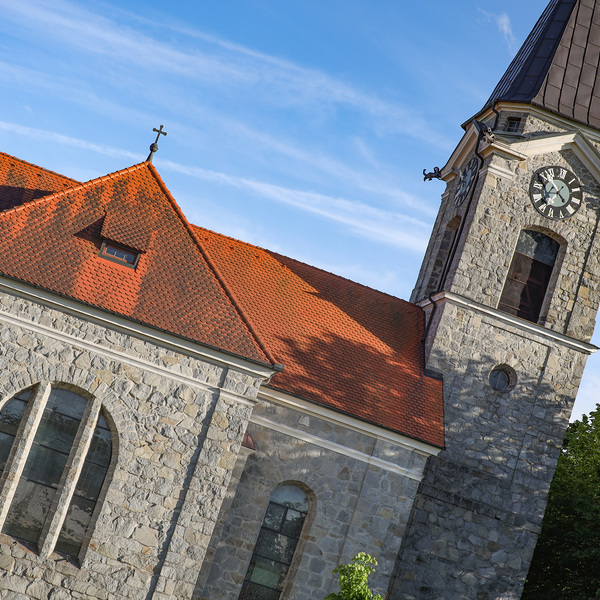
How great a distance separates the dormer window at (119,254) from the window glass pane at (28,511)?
14.2ft

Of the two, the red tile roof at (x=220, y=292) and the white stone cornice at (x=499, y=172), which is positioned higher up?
the white stone cornice at (x=499, y=172)

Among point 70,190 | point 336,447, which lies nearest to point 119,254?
point 70,190

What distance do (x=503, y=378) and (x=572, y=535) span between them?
5.79 meters

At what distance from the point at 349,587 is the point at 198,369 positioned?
15.2 feet

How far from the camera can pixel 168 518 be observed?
44.9 feet

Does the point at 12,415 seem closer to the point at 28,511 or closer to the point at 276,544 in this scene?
the point at 28,511

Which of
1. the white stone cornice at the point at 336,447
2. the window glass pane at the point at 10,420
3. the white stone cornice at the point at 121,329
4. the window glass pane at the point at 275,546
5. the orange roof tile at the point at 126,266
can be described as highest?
the orange roof tile at the point at 126,266

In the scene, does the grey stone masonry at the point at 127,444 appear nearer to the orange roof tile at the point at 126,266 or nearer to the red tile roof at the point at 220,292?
the orange roof tile at the point at 126,266

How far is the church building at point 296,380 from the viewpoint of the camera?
13.5 meters

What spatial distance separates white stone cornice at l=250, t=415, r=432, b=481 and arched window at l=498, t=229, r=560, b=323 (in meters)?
5.56

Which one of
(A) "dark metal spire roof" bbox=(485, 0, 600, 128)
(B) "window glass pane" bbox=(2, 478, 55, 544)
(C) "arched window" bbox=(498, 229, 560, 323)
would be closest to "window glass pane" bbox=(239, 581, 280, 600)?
(B) "window glass pane" bbox=(2, 478, 55, 544)

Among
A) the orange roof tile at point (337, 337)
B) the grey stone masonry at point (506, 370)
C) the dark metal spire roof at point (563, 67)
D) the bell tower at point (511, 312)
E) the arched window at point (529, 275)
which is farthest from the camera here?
the dark metal spire roof at point (563, 67)

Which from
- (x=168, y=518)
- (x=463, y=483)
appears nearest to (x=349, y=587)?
(x=168, y=518)

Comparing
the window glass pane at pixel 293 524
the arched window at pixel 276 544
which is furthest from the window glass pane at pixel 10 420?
the window glass pane at pixel 293 524
